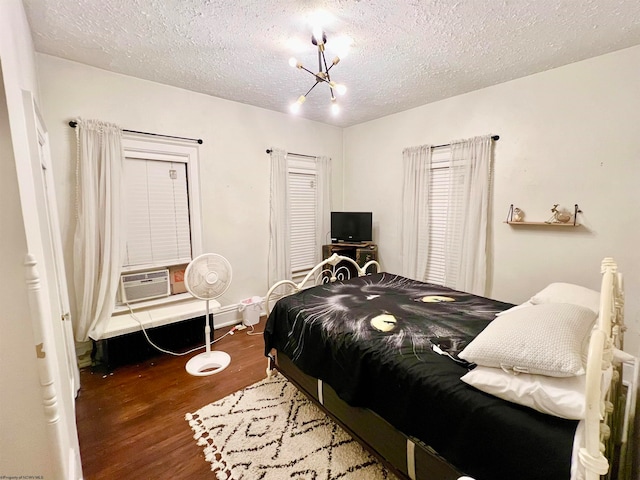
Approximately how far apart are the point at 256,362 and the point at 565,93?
3728 millimetres

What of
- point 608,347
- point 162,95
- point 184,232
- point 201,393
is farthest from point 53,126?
point 608,347

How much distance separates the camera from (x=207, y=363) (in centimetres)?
272

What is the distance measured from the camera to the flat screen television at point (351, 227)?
4.10m

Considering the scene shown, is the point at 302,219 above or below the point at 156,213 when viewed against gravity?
below

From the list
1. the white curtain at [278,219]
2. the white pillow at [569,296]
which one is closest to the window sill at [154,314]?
the white curtain at [278,219]

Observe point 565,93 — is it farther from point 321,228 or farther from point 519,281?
point 321,228

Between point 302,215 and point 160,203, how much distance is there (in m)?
1.87

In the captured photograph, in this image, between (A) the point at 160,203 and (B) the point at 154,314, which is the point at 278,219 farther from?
(B) the point at 154,314

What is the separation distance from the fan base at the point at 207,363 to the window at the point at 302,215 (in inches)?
64.0

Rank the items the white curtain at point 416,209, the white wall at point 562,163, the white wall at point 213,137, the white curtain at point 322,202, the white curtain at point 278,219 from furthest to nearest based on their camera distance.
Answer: the white curtain at point 322,202 → the white curtain at point 278,219 → the white curtain at point 416,209 → the white wall at point 213,137 → the white wall at point 562,163

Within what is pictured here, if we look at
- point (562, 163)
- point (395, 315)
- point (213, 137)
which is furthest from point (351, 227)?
point (562, 163)

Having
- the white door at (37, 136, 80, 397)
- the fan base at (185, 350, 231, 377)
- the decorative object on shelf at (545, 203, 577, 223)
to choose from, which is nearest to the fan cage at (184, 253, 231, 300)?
the fan base at (185, 350, 231, 377)

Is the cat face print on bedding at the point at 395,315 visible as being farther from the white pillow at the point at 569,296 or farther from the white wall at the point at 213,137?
the white wall at the point at 213,137

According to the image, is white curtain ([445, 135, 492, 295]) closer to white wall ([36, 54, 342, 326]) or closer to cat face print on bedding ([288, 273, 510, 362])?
cat face print on bedding ([288, 273, 510, 362])
